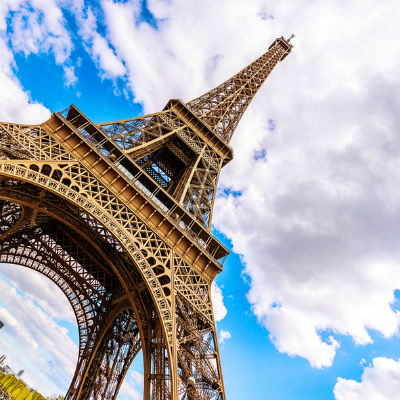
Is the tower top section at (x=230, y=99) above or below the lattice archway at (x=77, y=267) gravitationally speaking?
above

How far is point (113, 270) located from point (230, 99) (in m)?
20.6

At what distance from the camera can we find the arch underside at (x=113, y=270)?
12320 mm

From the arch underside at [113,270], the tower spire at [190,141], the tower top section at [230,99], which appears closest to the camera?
the arch underside at [113,270]

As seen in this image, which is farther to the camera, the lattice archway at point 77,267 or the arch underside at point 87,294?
the arch underside at point 87,294

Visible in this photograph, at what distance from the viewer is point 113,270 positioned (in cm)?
1636

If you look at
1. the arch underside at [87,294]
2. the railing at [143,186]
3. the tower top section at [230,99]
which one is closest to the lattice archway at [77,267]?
the arch underside at [87,294]

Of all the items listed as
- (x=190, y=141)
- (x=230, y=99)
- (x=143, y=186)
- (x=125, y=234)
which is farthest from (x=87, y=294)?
(x=230, y=99)

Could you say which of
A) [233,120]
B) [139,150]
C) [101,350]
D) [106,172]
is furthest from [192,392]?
[233,120]

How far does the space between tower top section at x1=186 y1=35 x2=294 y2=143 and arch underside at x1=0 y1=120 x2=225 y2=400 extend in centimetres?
1374

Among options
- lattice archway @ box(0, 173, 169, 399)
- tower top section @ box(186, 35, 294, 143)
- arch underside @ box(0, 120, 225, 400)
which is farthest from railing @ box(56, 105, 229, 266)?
tower top section @ box(186, 35, 294, 143)

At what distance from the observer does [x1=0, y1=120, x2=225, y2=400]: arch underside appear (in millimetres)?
12320

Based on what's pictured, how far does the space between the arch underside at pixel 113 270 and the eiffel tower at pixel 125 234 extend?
6cm

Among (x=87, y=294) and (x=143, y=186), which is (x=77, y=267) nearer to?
(x=87, y=294)

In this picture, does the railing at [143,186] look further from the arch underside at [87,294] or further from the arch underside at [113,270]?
the arch underside at [87,294]
